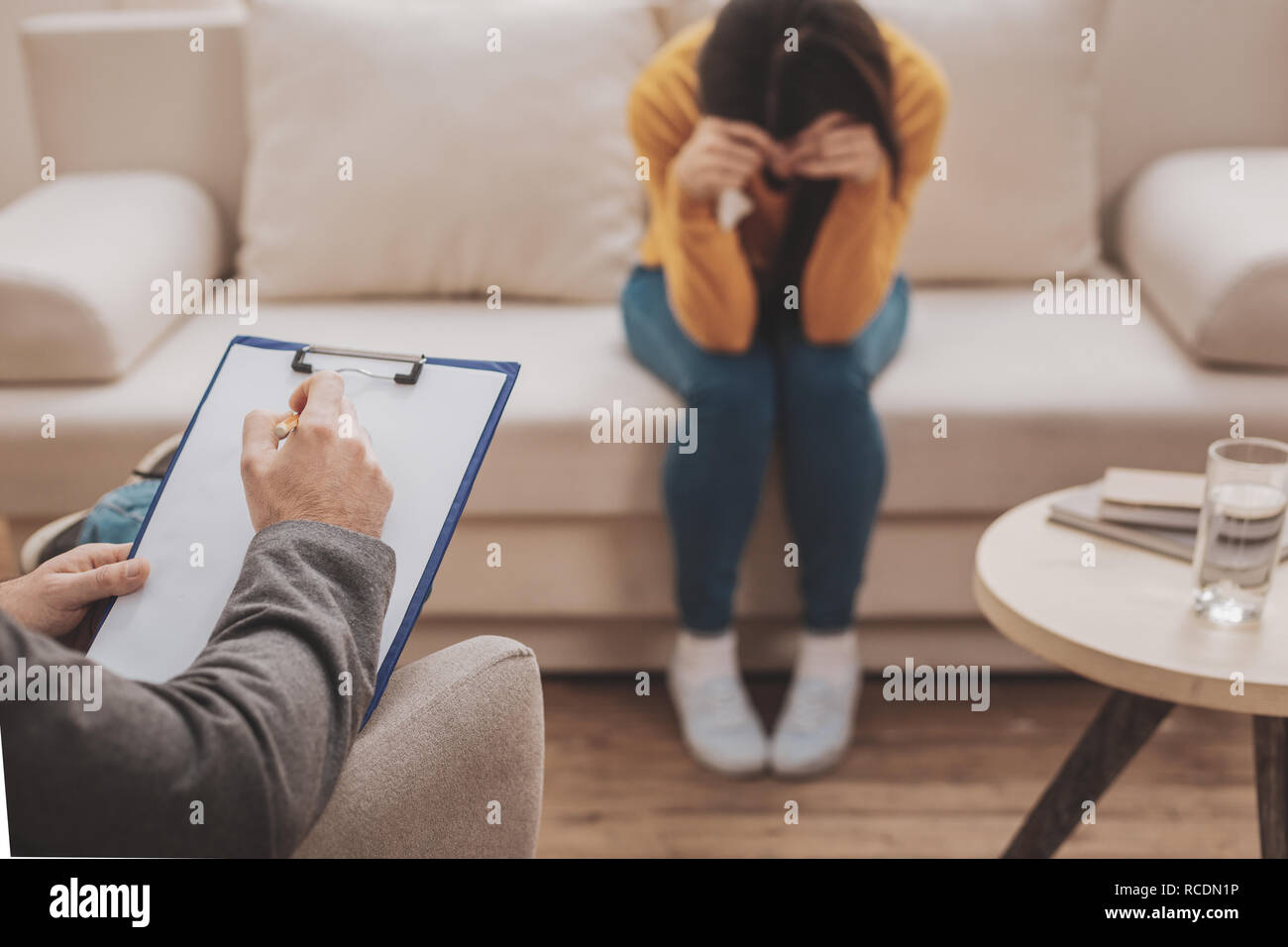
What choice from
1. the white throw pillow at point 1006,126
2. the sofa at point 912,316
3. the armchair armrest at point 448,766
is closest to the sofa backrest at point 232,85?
the sofa at point 912,316

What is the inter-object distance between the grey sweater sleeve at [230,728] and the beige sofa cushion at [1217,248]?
1292 millimetres

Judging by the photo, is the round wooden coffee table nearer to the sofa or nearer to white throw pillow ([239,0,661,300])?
the sofa

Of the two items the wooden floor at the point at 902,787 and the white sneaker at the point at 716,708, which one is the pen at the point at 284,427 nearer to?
the wooden floor at the point at 902,787

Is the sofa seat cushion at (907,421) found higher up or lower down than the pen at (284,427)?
lower down

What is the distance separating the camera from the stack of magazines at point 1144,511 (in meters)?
1.16

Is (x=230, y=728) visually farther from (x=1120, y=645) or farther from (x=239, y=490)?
(x=1120, y=645)

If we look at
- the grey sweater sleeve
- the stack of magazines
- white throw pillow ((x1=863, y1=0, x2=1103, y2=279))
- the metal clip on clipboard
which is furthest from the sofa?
the grey sweater sleeve

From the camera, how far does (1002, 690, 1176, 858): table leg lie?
1129 millimetres

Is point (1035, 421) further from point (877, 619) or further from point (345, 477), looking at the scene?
point (345, 477)

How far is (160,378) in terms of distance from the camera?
165cm

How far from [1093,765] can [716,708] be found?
1.73ft

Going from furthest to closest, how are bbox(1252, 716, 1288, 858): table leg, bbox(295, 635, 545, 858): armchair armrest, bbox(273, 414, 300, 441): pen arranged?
bbox(1252, 716, 1288, 858): table leg
bbox(273, 414, 300, 441): pen
bbox(295, 635, 545, 858): armchair armrest

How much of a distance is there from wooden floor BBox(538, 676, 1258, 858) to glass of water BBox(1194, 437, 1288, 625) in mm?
460

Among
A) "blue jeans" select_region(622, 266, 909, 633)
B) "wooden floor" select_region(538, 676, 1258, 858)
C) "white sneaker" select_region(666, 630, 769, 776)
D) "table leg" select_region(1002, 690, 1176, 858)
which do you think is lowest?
"wooden floor" select_region(538, 676, 1258, 858)
